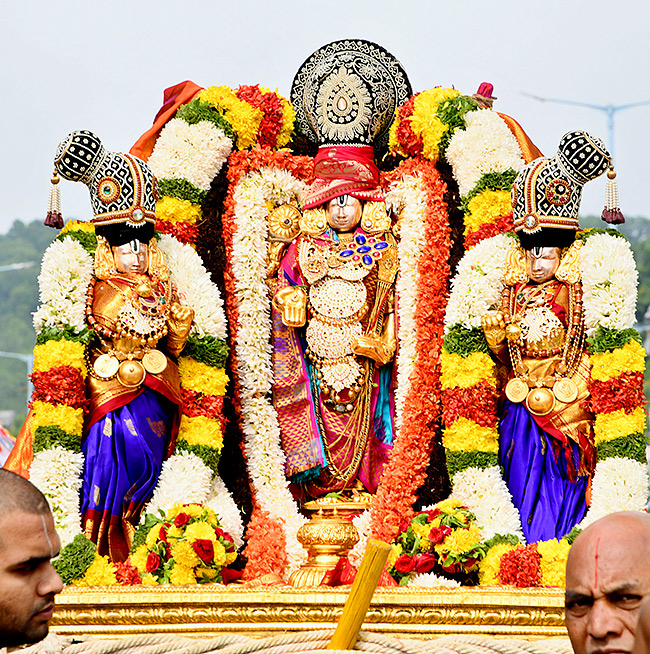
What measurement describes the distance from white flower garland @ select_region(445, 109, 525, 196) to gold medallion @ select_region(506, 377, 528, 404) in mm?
1401

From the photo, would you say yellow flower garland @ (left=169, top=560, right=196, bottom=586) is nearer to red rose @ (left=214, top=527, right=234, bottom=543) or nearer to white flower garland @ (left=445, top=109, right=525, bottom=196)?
red rose @ (left=214, top=527, right=234, bottom=543)

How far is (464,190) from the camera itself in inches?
338

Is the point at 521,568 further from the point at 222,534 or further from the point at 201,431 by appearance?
the point at 201,431

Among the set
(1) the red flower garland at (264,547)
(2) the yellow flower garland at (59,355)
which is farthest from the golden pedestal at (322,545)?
(2) the yellow flower garland at (59,355)

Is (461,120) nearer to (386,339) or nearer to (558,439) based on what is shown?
(386,339)

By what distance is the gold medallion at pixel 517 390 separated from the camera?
798 centimetres

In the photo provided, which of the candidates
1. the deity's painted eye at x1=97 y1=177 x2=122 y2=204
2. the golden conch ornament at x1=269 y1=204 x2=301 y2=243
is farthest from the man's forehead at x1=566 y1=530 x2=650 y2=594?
the golden conch ornament at x1=269 y1=204 x2=301 y2=243

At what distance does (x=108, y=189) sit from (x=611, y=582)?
17.2 ft

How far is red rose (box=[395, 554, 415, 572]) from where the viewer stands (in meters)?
7.58

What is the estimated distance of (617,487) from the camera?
762cm

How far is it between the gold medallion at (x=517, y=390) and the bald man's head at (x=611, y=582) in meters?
4.33

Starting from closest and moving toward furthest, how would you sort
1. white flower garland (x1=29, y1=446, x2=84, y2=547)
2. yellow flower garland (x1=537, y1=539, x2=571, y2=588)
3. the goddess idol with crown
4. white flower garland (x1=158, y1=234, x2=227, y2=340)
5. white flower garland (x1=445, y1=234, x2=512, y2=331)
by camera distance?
1. yellow flower garland (x1=537, y1=539, x2=571, y2=588)
2. white flower garland (x1=29, y1=446, x2=84, y2=547)
3. the goddess idol with crown
4. white flower garland (x1=445, y1=234, x2=512, y2=331)
5. white flower garland (x1=158, y1=234, x2=227, y2=340)

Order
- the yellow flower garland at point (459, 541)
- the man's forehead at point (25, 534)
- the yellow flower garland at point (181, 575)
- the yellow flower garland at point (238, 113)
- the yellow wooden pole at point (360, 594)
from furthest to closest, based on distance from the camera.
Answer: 1. the yellow flower garland at point (238, 113)
2. the yellow flower garland at point (459, 541)
3. the yellow flower garland at point (181, 575)
4. the yellow wooden pole at point (360, 594)
5. the man's forehead at point (25, 534)

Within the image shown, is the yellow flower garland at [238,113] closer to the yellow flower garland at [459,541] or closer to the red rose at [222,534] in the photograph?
the red rose at [222,534]
